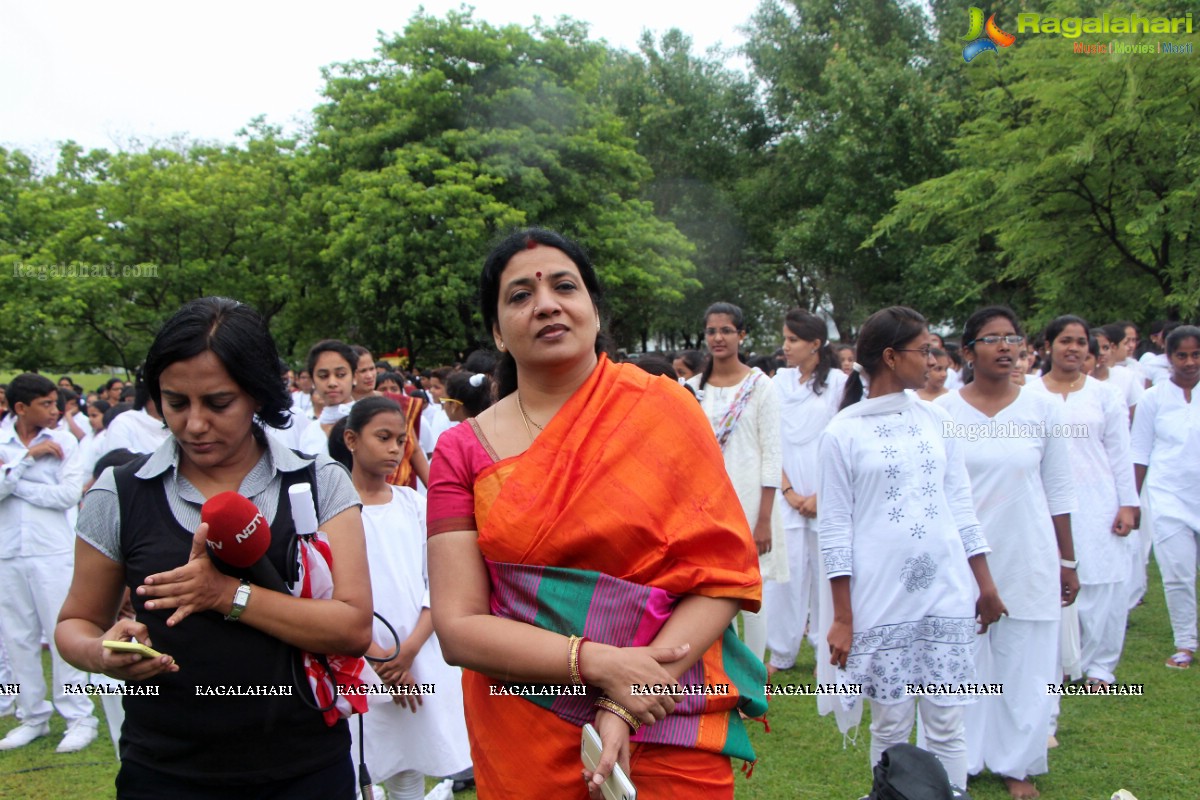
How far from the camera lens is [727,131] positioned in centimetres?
3112

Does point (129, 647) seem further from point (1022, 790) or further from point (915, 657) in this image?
point (1022, 790)

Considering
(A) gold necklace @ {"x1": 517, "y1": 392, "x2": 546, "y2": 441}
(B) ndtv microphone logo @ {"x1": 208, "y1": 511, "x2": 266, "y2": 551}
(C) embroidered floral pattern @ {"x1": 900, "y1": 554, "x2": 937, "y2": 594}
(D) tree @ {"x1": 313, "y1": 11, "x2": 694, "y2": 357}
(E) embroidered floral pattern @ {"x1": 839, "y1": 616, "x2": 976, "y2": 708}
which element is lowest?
(E) embroidered floral pattern @ {"x1": 839, "y1": 616, "x2": 976, "y2": 708}

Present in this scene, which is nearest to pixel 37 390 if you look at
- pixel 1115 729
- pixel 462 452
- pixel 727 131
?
pixel 462 452

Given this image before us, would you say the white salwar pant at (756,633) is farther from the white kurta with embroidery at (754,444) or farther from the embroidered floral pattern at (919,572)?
the embroidered floral pattern at (919,572)

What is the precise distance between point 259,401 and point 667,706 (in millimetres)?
1238

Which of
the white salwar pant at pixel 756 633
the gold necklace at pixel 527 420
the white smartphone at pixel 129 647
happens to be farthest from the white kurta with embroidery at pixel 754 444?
the white smartphone at pixel 129 647

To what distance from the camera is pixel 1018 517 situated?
13.9 ft

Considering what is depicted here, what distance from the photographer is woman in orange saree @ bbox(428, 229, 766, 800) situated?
2082mm

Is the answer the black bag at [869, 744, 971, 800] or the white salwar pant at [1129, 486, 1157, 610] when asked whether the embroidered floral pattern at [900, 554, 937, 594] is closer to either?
the black bag at [869, 744, 971, 800]

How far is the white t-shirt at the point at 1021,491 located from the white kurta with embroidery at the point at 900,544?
0.44 meters

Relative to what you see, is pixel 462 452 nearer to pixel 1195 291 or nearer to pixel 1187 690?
pixel 1187 690

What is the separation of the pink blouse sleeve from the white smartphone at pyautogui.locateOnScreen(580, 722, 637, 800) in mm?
538

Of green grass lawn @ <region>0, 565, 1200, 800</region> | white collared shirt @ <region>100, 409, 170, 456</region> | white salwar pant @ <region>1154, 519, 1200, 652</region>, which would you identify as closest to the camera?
green grass lawn @ <region>0, 565, 1200, 800</region>

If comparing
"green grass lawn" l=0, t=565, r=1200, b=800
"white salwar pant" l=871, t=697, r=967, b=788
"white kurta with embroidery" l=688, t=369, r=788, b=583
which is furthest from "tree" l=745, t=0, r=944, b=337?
"white salwar pant" l=871, t=697, r=967, b=788
